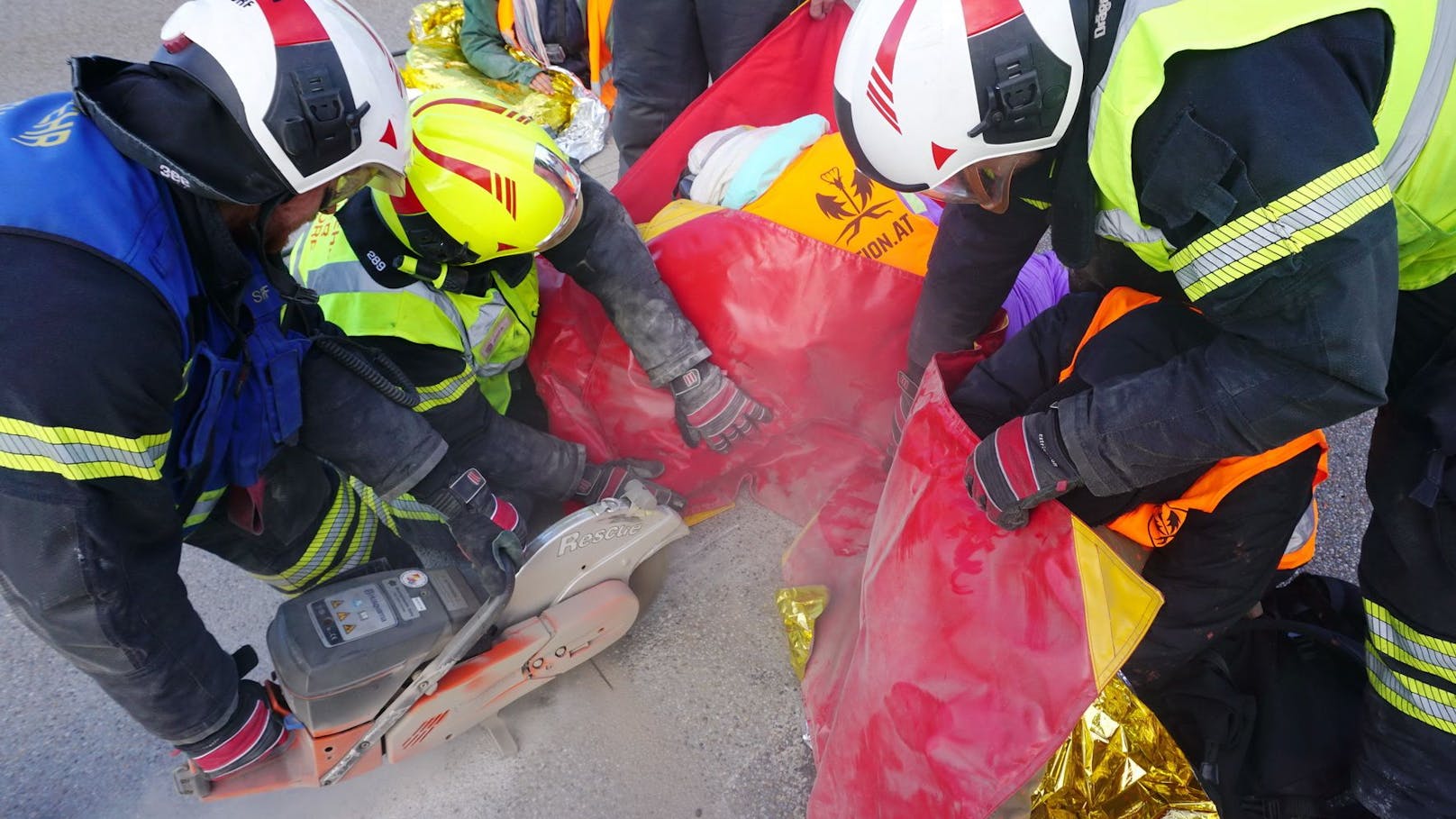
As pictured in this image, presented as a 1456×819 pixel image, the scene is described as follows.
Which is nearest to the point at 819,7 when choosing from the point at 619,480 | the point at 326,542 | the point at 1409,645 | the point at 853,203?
the point at 853,203

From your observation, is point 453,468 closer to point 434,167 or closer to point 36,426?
point 434,167

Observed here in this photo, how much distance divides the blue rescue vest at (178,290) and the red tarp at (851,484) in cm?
86

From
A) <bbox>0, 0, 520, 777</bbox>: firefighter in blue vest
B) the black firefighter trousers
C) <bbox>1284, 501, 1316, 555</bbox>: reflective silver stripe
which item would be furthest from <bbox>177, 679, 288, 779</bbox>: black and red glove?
<bbox>1284, 501, 1316, 555</bbox>: reflective silver stripe

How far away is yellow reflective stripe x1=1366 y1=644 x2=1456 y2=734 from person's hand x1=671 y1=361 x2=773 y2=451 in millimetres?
1286

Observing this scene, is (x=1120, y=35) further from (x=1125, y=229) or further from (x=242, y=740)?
(x=242, y=740)

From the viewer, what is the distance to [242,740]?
1544 millimetres

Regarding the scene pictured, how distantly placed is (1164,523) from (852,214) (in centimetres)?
98

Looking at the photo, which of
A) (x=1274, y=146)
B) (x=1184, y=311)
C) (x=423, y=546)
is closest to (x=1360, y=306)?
(x=1274, y=146)

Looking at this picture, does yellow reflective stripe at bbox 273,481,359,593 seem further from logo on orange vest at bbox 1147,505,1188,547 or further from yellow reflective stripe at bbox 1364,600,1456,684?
yellow reflective stripe at bbox 1364,600,1456,684

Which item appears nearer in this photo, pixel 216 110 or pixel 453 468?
pixel 216 110

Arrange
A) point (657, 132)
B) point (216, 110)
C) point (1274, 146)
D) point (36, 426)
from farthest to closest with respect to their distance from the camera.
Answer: point (657, 132) < point (216, 110) < point (36, 426) < point (1274, 146)

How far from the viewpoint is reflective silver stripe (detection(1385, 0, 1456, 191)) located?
3.37 ft

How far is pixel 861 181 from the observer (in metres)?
2.07

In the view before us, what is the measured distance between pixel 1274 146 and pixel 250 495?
161 centimetres
